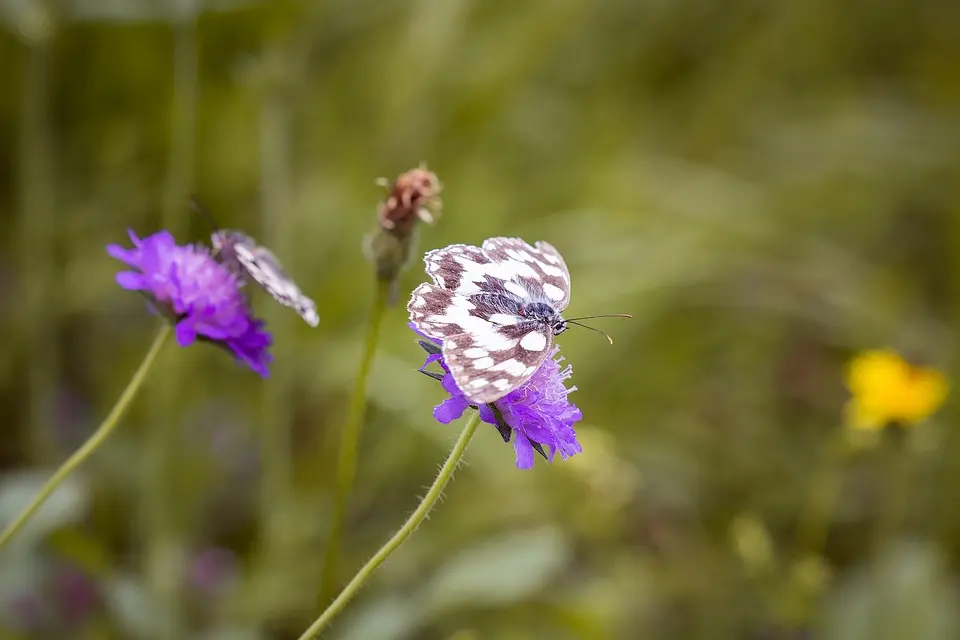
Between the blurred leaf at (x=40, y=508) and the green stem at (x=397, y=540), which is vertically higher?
the green stem at (x=397, y=540)

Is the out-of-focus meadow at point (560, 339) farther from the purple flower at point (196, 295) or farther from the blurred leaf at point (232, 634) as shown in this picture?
the purple flower at point (196, 295)

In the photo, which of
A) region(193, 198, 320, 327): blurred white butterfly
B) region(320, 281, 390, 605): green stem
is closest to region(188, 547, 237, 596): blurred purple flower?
region(320, 281, 390, 605): green stem

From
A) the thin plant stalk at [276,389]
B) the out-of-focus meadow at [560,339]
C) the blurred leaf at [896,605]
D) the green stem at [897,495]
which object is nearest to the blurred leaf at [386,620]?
the out-of-focus meadow at [560,339]

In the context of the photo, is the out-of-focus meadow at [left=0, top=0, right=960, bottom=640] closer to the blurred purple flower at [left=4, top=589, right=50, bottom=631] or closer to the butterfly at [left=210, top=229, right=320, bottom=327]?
the blurred purple flower at [left=4, top=589, right=50, bottom=631]

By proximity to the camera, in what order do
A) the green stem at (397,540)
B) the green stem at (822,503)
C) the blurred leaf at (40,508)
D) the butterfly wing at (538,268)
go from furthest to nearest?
the green stem at (822,503)
the blurred leaf at (40,508)
the butterfly wing at (538,268)
the green stem at (397,540)

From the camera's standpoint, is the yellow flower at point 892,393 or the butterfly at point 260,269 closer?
the butterfly at point 260,269

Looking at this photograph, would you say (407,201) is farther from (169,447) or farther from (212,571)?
(212,571)

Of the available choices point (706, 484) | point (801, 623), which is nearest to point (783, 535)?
point (706, 484)
